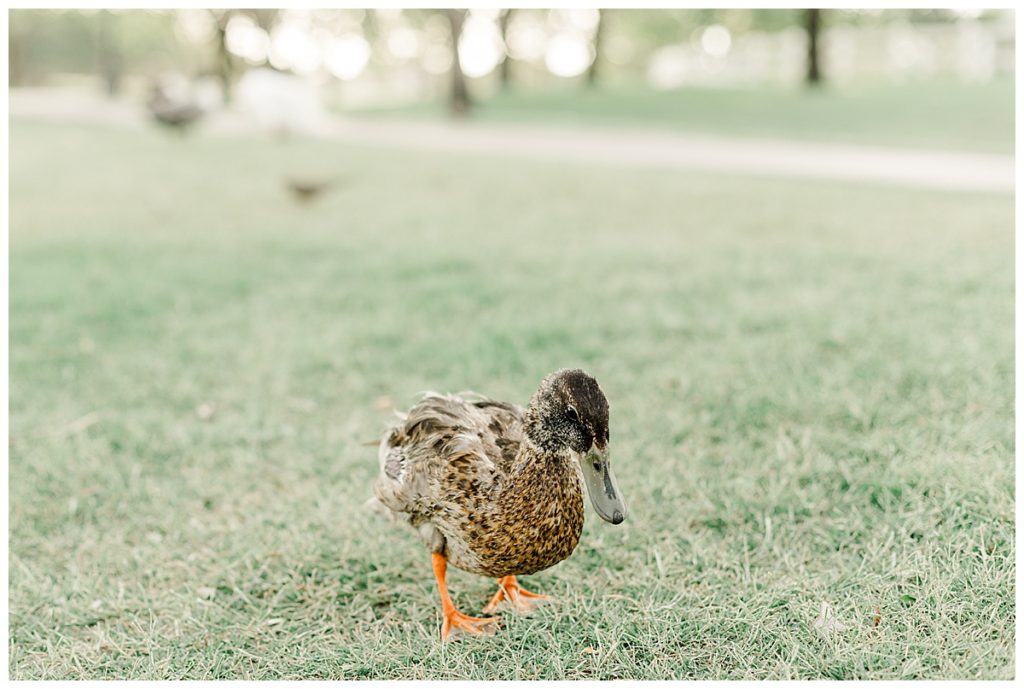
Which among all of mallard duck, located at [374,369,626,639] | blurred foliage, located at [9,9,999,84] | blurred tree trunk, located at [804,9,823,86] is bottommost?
mallard duck, located at [374,369,626,639]

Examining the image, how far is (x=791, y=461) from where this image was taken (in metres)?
3.32

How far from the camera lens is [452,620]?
2.58 meters

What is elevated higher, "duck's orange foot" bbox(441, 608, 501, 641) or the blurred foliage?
the blurred foliage

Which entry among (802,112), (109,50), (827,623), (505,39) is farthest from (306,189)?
(109,50)

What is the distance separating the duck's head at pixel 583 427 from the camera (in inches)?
84.7

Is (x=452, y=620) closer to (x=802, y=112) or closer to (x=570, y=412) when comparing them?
(x=570, y=412)

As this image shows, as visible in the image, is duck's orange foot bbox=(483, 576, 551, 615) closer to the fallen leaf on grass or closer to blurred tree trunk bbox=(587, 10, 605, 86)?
the fallen leaf on grass

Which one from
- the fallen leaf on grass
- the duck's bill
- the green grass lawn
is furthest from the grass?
the green grass lawn

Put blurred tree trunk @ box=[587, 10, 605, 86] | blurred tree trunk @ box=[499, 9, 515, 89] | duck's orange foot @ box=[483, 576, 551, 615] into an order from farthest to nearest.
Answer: blurred tree trunk @ box=[587, 10, 605, 86]
blurred tree trunk @ box=[499, 9, 515, 89]
duck's orange foot @ box=[483, 576, 551, 615]

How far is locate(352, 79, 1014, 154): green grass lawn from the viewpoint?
44.0ft

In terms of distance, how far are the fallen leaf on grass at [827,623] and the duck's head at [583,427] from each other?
76 centimetres

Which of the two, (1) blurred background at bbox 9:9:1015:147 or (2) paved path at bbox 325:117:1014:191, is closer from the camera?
(2) paved path at bbox 325:117:1014:191

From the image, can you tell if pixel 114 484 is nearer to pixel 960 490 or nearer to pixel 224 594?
pixel 224 594

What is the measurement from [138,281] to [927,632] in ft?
17.5
